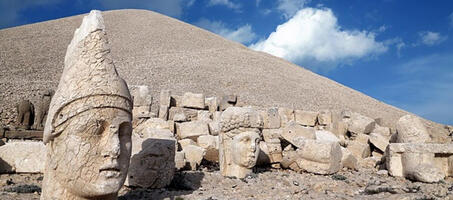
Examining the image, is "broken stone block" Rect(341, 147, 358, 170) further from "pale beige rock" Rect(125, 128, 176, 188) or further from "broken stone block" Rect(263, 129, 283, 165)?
"pale beige rock" Rect(125, 128, 176, 188)

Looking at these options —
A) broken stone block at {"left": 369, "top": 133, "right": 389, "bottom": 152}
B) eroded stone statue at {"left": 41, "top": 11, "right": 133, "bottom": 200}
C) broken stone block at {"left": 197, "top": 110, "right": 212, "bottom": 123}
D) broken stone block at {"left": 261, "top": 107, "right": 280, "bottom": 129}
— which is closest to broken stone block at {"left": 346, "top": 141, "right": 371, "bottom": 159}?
broken stone block at {"left": 369, "top": 133, "right": 389, "bottom": 152}

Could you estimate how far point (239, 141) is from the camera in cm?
726

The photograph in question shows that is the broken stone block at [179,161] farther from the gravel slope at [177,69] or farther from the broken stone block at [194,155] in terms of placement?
the gravel slope at [177,69]

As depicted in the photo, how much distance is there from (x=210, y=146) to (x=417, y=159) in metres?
4.96

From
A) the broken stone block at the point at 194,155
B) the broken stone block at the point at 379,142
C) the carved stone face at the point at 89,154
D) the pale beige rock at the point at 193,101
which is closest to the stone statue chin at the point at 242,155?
the broken stone block at the point at 194,155

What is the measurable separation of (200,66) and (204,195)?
22.1 meters

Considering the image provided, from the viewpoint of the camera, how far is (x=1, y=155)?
22.8 ft

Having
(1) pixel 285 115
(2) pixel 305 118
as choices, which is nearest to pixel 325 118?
(2) pixel 305 118

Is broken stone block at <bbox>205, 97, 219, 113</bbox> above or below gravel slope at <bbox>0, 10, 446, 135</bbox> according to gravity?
below

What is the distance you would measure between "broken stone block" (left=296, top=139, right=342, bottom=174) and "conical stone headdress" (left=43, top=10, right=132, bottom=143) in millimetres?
5561

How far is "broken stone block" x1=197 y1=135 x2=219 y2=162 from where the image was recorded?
9.55 m

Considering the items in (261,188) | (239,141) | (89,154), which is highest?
→ (239,141)

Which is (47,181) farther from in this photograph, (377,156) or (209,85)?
(209,85)

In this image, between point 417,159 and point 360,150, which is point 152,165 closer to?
point 417,159
